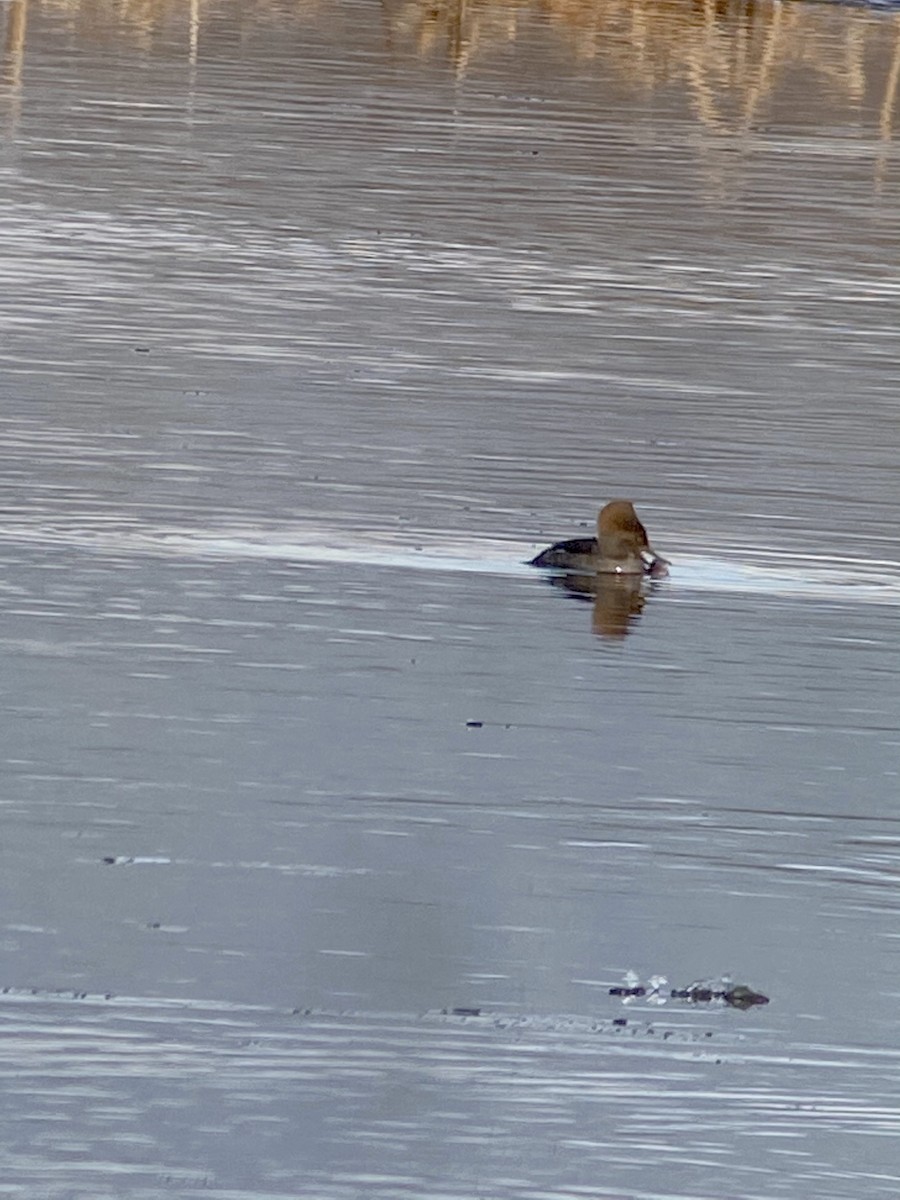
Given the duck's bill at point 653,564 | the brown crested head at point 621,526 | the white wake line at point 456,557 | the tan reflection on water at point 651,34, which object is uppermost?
the brown crested head at point 621,526

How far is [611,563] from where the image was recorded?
9109mm

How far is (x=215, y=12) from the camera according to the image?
30.2 metres

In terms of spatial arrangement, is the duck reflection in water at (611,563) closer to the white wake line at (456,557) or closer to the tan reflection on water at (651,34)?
the white wake line at (456,557)

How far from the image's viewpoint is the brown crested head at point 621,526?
910cm

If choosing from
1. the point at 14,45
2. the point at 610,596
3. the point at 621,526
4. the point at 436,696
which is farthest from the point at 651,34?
the point at 436,696

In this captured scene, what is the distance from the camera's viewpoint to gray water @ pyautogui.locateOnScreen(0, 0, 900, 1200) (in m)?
5.18

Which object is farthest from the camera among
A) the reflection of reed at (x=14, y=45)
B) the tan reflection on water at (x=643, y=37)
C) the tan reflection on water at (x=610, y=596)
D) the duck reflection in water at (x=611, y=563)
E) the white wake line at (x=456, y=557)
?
the tan reflection on water at (x=643, y=37)

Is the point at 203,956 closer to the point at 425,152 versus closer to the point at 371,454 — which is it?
the point at 371,454

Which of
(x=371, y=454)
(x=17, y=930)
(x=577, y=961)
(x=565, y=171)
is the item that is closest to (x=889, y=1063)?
(x=577, y=961)

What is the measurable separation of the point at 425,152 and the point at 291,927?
1456 cm

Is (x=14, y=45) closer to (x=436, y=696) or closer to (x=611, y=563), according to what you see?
(x=611, y=563)

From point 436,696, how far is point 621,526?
1533 millimetres

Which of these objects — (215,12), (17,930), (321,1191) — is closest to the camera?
(321,1191)

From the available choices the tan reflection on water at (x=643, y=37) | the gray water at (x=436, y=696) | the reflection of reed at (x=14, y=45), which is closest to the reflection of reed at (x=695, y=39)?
the tan reflection on water at (x=643, y=37)
